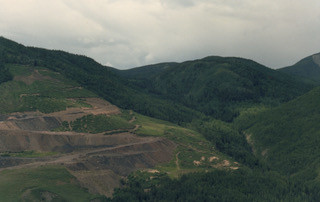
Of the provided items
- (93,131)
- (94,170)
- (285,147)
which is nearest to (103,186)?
(94,170)

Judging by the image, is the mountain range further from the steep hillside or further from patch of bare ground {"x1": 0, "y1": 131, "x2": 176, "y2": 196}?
the steep hillside

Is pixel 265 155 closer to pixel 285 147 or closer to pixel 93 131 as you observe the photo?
pixel 285 147

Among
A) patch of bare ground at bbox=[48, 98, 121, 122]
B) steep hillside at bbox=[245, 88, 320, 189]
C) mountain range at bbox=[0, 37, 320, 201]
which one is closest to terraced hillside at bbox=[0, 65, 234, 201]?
mountain range at bbox=[0, 37, 320, 201]

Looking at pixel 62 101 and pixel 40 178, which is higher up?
pixel 62 101

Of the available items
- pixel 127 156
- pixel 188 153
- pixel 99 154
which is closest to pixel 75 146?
pixel 99 154

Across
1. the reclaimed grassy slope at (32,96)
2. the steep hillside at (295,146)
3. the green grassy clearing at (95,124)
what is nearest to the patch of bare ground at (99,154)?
the green grassy clearing at (95,124)

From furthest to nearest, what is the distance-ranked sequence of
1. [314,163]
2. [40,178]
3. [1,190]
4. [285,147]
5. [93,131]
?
[285,147] < [93,131] < [314,163] < [40,178] < [1,190]

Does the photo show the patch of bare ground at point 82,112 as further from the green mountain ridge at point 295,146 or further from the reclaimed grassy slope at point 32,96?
the green mountain ridge at point 295,146
